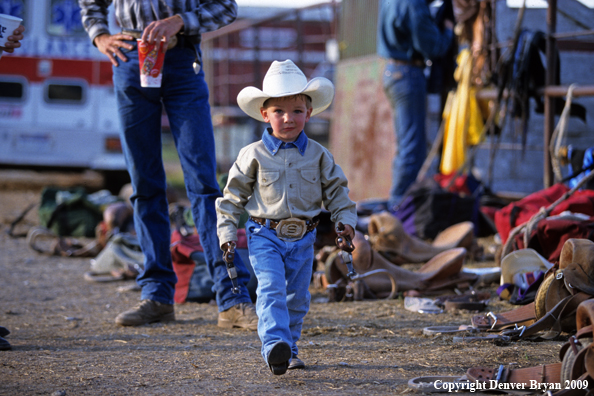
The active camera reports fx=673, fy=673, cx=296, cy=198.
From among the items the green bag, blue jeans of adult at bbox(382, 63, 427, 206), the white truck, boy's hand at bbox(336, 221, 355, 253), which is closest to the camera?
boy's hand at bbox(336, 221, 355, 253)

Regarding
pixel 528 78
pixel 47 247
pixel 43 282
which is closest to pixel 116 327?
pixel 43 282

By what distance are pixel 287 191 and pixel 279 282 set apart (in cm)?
37

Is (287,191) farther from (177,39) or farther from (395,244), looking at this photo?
(395,244)

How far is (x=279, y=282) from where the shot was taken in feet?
8.51

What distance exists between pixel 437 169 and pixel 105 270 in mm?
4292

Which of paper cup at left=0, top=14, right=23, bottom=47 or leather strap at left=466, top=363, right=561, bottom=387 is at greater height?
paper cup at left=0, top=14, right=23, bottom=47

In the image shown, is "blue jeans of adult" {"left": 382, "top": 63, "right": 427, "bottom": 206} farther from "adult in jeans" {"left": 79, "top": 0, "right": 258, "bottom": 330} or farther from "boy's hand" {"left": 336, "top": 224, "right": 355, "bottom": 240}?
"boy's hand" {"left": 336, "top": 224, "right": 355, "bottom": 240}

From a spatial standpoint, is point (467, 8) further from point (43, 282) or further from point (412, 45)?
point (43, 282)

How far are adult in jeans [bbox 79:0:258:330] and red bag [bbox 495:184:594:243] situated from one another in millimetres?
2182

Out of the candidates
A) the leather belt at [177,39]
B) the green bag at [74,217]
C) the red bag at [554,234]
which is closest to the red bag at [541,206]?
the red bag at [554,234]

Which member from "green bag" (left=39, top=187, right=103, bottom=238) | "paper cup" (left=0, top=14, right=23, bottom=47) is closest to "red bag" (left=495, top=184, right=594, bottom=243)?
"paper cup" (left=0, top=14, right=23, bottom=47)

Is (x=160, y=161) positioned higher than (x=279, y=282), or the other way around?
(x=160, y=161)

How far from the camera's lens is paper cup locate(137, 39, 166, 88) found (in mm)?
A: 3340

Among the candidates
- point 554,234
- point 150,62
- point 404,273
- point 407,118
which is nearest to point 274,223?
Answer: point 150,62
